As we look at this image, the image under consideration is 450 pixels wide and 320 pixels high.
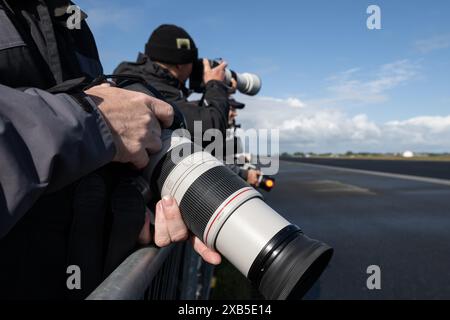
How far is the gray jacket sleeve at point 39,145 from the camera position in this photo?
0.93m

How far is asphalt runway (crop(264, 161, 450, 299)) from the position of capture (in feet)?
13.6

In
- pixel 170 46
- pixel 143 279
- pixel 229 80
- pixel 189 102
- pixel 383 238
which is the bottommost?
pixel 383 238

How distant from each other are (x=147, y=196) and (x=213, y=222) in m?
0.31

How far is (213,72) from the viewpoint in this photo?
11.9ft

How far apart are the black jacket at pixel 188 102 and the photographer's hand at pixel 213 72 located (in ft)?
0.50

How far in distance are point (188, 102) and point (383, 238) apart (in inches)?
→ 159

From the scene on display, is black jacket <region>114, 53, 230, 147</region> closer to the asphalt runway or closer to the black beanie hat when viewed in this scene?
Result: the black beanie hat

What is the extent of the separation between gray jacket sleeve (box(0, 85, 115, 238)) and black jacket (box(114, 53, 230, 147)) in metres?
1.96

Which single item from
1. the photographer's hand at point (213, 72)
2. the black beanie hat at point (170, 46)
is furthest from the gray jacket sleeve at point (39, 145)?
the photographer's hand at point (213, 72)

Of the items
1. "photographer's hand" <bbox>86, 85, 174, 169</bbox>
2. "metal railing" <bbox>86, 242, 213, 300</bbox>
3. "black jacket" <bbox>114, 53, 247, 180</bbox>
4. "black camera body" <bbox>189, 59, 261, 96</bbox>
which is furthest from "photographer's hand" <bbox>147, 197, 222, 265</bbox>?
"black camera body" <bbox>189, 59, 261, 96</bbox>

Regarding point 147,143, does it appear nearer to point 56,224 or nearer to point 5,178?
point 56,224

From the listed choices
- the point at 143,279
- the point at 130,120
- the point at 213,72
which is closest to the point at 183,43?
the point at 213,72

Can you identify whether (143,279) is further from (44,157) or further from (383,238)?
(383,238)

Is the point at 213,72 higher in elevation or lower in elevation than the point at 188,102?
higher
